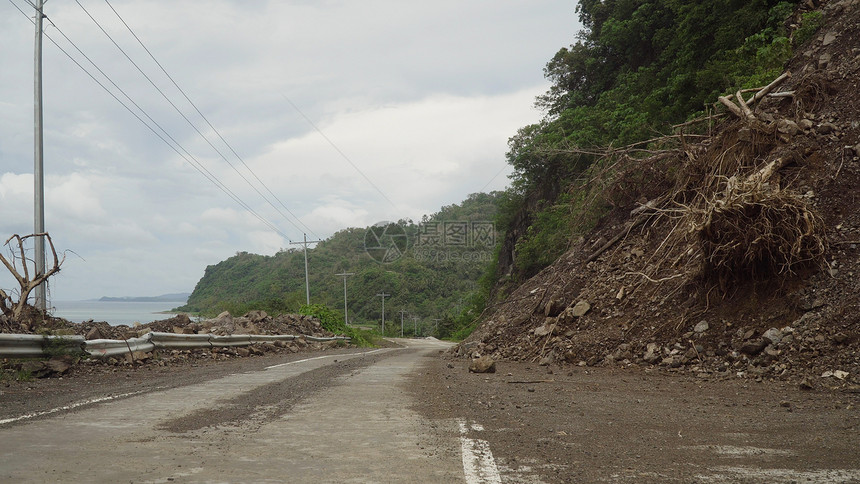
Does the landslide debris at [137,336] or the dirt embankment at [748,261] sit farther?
the landslide debris at [137,336]

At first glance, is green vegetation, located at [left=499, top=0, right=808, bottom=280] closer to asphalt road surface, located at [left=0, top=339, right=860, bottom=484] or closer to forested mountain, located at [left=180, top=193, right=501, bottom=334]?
asphalt road surface, located at [left=0, top=339, right=860, bottom=484]

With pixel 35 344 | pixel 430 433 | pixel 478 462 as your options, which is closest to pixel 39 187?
pixel 35 344

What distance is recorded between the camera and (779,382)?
8133 mm

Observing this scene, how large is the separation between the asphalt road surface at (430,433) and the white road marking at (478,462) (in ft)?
0.05

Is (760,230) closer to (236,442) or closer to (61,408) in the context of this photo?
(236,442)

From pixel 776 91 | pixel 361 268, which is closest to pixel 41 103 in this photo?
pixel 776 91

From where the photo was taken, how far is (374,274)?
9269 centimetres

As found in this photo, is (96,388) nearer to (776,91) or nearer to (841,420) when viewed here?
(841,420)

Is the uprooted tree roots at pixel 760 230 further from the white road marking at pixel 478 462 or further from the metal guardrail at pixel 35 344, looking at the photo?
the metal guardrail at pixel 35 344

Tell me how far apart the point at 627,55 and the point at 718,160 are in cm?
2391

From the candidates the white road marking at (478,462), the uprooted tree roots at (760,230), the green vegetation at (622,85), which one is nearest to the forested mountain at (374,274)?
the green vegetation at (622,85)

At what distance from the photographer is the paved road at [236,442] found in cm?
377

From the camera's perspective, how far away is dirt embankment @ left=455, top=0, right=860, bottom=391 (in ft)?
29.1

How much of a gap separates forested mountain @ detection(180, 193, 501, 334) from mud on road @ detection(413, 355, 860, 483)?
66.1 metres
